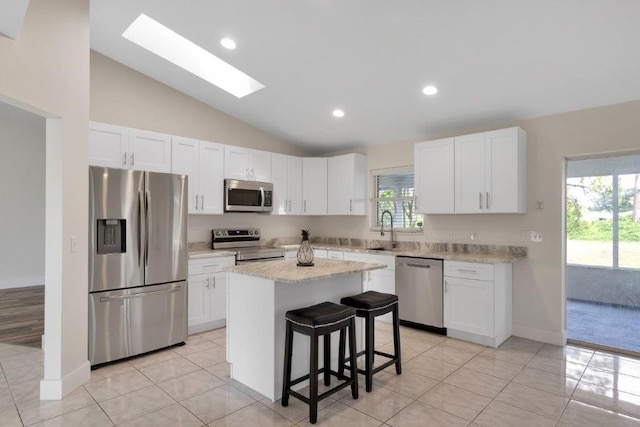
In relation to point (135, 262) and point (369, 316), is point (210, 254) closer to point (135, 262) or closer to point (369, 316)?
point (135, 262)

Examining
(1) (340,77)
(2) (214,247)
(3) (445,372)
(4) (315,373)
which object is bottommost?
(3) (445,372)

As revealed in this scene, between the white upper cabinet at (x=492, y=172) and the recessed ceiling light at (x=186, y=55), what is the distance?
2600 millimetres

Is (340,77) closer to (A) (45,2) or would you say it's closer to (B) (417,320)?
(A) (45,2)

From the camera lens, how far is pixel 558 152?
383 cm

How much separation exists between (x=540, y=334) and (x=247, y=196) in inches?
155

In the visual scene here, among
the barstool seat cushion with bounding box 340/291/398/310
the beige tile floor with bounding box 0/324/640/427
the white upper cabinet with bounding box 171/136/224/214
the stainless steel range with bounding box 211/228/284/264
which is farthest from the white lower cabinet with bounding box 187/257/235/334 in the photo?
the barstool seat cushion with bounding box 340/291/398/310

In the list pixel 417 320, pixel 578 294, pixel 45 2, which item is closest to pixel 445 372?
pixel 417 320

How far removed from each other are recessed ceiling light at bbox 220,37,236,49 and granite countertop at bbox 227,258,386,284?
213cm

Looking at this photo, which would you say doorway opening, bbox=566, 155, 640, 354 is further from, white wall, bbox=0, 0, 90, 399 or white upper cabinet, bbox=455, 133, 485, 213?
white wall, bbox=0, 0, 90, 399

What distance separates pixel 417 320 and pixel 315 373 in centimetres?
228

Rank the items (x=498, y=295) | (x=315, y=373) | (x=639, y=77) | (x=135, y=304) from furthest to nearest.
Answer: (x=498, y=295), (x=135, y=304), (x=639, y=77), (x=315, y=373)

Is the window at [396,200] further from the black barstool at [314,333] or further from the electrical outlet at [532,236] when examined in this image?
the black barstool at [314,333]

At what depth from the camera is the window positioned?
5098 mm

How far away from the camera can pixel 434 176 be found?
14.5 feet
